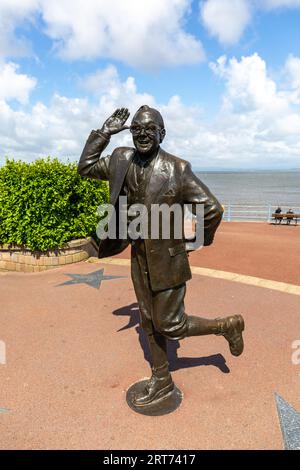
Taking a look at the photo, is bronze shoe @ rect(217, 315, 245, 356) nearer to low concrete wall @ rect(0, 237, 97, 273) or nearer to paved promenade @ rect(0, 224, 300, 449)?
paved promenade @ rect(0, 224, 300, 449)

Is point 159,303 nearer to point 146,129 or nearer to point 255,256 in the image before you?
point 146,129

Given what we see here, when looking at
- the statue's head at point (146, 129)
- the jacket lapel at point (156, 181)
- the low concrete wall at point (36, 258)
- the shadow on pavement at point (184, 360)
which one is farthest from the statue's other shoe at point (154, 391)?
the low concrete wall at point (36, 258)

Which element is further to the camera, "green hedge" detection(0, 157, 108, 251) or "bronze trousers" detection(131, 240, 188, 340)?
"green hedge" detection(0, 157, 108, 251)

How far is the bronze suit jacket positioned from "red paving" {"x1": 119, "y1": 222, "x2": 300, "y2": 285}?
14.2 ft

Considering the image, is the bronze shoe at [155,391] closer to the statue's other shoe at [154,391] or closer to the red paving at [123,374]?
the statue's other shoe at [154,391]

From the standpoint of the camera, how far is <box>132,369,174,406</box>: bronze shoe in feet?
9.84

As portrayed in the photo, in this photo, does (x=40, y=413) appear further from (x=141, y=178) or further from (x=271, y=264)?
(x=271, y=264)

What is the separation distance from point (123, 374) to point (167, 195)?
2.01 meters

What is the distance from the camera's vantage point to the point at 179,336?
285 cm

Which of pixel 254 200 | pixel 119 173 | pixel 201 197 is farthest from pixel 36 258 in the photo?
pixel 254 200

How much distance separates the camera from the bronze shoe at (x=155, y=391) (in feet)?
9.84

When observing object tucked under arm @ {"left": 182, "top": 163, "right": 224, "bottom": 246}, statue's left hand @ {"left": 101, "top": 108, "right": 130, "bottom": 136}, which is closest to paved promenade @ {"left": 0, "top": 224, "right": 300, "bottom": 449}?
object tucked under arm @ {"left": 182, "top": 163, "right": 224, "bottom": 246}

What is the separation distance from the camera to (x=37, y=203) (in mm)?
7117
